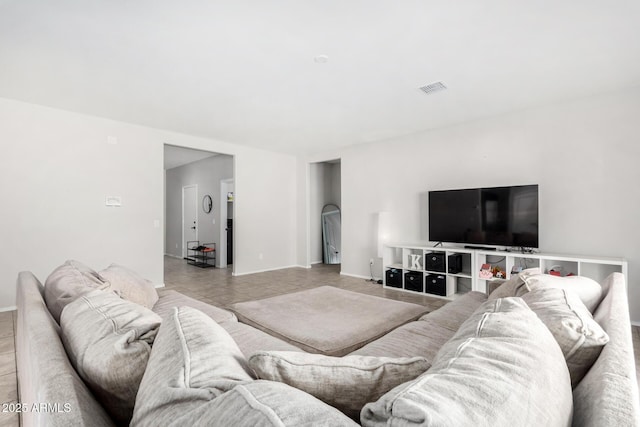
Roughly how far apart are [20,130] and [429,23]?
189 inches

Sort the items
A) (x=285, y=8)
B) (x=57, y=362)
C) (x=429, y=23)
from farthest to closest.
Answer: (x=429, y=23) < (x=285, y=8) < (x=57, y=362)

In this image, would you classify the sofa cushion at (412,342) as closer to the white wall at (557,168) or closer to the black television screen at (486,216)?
the black television screen at (486,216)

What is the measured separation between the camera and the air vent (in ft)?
10.9

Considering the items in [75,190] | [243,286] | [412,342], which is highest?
[75,190]

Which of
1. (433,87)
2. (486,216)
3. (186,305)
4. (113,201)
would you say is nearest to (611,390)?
(186,305)

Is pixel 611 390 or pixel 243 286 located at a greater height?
pixel 611 390

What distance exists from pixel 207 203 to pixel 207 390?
24.9ft

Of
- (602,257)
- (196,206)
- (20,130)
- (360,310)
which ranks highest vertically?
(20,130)

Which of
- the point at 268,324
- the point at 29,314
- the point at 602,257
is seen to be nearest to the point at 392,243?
the point at 602,257

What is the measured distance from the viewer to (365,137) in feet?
18.0

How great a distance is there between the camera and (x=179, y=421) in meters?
0.57

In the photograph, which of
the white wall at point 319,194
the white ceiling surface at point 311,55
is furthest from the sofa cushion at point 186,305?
the white wall at point 319,194

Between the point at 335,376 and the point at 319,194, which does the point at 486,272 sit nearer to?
the point at 335,376

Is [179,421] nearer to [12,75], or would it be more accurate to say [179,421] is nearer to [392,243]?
[12,75]
